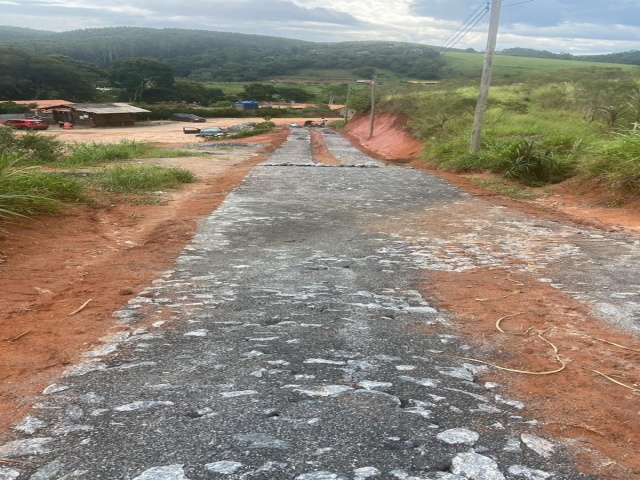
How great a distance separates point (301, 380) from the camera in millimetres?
3117

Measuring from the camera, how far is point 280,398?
2.90m

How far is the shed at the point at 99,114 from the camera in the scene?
54938mm

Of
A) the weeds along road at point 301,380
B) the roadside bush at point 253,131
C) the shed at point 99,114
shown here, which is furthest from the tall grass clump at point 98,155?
the shed at point 99,114

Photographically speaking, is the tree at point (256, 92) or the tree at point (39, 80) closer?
the tree at point (39, 80)

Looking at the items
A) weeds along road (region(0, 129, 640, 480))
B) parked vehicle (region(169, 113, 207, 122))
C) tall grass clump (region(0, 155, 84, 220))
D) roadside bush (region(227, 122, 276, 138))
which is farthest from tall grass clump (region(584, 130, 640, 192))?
parked vehicle (region(169, 113, 207, 122))

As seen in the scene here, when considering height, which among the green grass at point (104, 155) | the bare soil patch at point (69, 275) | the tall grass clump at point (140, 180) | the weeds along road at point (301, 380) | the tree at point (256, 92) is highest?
the tree at point (256, 92)

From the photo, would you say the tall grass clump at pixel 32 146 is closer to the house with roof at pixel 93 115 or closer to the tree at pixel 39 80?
the house with roof at pixel 93 115

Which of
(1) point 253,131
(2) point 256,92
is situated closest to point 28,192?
(1) point 253,131

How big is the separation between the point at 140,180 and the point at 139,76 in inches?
3474

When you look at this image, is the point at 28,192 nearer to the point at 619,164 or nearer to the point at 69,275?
the point at 69,275

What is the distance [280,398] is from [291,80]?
150 m

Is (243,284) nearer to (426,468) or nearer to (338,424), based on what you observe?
(338,424)

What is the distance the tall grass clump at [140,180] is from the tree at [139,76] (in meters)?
82.2

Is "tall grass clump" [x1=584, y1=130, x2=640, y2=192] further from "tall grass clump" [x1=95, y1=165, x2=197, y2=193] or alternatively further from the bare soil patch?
"tall grass clump" [x1=95, y1=165, x2=197, y2=193]
